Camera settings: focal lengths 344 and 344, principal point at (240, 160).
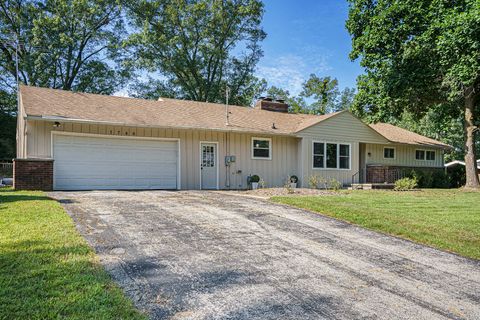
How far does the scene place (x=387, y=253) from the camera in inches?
208

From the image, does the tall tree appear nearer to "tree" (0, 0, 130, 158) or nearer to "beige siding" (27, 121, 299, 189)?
"tree" (0, 0, 130, 158)

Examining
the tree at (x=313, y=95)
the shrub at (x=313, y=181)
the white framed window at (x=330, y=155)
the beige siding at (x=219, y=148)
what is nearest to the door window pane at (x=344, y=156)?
the white framed window at (x=330, y=155)

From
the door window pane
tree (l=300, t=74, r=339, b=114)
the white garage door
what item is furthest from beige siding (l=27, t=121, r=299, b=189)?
tree (l=300, t=74, r=339, b=114)

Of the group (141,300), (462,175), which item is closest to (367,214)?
(141,300)

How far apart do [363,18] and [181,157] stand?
13.1m

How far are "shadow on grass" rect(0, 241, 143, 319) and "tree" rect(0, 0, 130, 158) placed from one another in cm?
2539

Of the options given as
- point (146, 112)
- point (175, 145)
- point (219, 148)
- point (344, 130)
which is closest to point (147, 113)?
point (146, 112)

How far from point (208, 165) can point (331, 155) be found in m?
6.42

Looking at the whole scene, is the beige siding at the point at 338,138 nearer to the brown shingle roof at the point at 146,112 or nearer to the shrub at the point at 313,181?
the shrub at the point at 313,181

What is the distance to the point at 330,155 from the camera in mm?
17172

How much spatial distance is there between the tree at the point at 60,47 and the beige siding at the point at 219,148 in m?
16.4

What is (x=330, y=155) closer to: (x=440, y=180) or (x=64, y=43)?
(x=440, y=180)

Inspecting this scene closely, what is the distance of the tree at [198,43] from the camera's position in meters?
28.9

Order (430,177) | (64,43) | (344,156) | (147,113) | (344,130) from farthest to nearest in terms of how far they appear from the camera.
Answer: (64,43), (430,177), (344,156), (344,130), (147,113)
